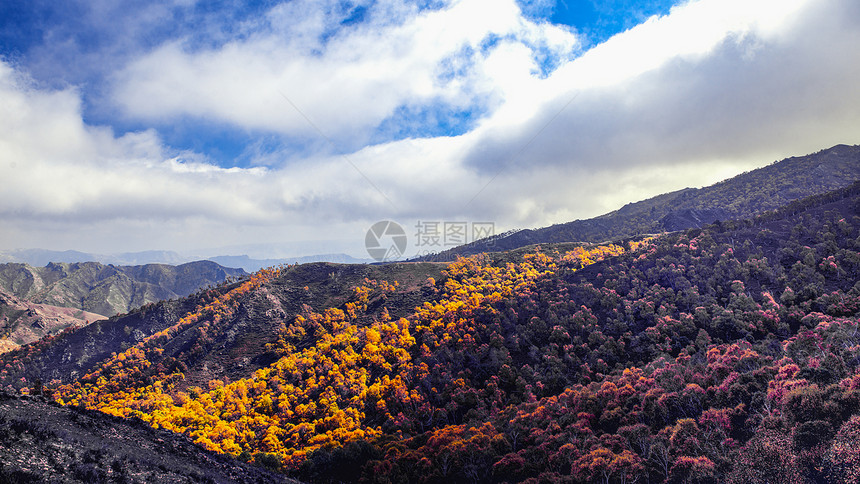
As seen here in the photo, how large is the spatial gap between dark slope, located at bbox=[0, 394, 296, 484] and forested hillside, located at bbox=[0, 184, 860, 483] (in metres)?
20.6

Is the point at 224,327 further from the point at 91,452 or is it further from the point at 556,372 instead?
the point at 556,372

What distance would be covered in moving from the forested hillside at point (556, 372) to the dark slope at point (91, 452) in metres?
20.6

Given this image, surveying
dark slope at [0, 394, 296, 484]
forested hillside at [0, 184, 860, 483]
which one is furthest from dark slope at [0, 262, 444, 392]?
dark slope at [0, 394, 296, 484]

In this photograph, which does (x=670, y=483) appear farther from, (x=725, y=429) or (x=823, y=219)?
(x=823, y=219)

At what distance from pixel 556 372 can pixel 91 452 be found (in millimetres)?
69243

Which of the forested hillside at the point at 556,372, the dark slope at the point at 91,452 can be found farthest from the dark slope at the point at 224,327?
the dark slope at the point at 91,452

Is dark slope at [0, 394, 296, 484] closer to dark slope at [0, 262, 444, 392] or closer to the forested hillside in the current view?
the forested hillside

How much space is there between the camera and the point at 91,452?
91.6ft

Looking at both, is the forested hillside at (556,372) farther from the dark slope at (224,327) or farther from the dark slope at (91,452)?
the dark slope at (91,452)

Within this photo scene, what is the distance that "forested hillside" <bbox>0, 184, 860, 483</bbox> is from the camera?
38219mm

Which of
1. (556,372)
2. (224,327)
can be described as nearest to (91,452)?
(556,372)

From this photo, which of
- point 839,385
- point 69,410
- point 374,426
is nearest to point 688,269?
point 839,385

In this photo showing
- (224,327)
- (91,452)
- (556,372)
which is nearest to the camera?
(91,452)

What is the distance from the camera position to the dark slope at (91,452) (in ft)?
76.5
